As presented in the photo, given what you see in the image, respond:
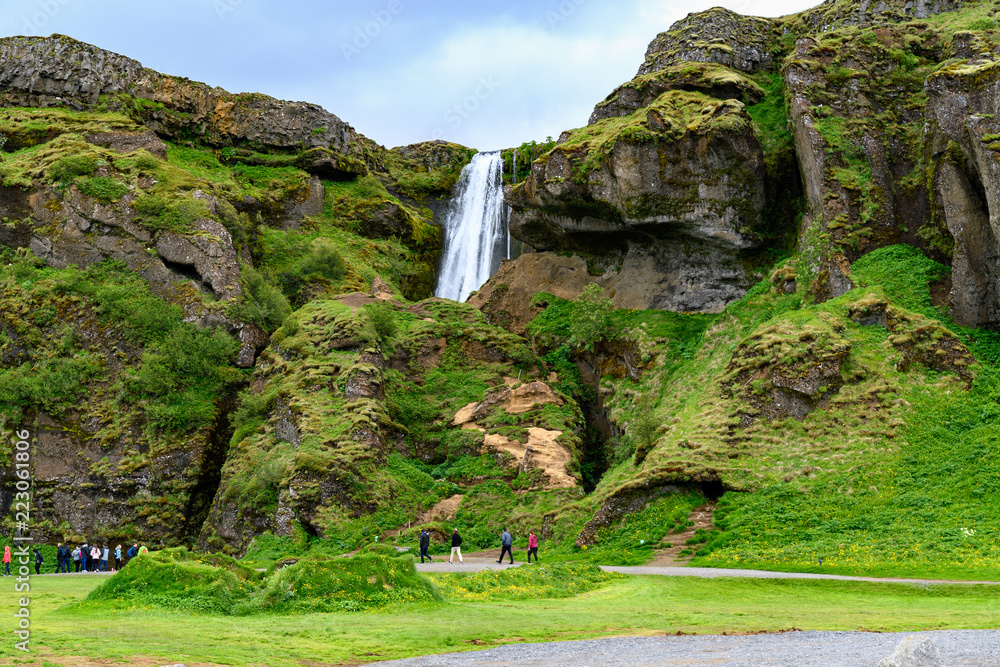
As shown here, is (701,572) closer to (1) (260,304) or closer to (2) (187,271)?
(1) (260,304)

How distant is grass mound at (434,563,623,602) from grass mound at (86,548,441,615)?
2292 mm

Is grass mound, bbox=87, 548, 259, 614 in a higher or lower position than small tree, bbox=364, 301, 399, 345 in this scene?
lower

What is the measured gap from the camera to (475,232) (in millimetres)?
70312

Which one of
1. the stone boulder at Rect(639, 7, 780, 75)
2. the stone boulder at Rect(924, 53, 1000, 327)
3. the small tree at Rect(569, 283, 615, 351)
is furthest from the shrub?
the stone boulder at Rect(924, 53, 1000, 327)

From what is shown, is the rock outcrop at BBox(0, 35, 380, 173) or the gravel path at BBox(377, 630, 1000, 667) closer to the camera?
the gravel path at BBox(377, 630, 1000, 667)

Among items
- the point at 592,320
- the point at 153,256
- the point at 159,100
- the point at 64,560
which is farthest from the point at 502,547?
the point at 159,100

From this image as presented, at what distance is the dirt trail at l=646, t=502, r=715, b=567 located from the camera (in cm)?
3052

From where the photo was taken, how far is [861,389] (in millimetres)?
36812

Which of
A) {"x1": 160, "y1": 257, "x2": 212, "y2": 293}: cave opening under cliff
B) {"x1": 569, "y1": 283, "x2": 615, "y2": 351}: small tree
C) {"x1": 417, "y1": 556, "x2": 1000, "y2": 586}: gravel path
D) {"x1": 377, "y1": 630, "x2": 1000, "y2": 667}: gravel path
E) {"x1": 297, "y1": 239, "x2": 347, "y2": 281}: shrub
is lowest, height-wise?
{"x1": 417, "y1": 556, "x2": 1000, "y2": 586}: gravel path

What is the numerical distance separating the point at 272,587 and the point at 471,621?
4852 mm

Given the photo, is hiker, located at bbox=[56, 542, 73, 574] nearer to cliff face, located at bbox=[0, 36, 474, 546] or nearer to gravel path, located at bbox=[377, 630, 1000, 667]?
cliff face, located at bbox=[0, 36, 474, 546]

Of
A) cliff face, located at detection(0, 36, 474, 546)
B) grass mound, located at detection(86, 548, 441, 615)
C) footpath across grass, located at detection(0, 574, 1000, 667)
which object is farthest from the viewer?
cliff face, located at detection(0, 36, 474, 546)

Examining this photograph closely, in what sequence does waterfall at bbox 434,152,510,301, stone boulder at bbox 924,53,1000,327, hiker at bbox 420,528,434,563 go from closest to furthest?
hiker at bbox 420,528,434,563 → stone boulder at bbox 924,53,1000,327 → waterfall at bbox 434,152,510,301

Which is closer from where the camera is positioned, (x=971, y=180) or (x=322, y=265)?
(x=971, y=180)
